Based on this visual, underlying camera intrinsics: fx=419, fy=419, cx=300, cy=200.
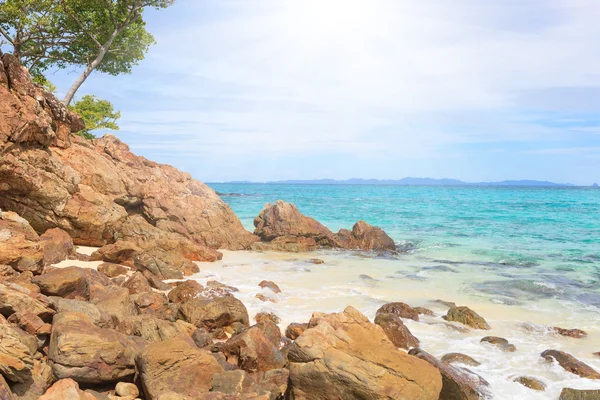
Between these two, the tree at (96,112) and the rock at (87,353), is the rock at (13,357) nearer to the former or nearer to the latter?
the rock at (87,353)

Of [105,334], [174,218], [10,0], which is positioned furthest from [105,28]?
[105,334]

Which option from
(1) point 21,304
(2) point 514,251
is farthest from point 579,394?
(2) point 514,251

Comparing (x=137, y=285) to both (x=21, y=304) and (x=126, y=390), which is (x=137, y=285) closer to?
(x=21, y=304)

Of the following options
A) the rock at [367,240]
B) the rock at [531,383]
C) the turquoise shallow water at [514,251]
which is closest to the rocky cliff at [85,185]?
the rock at [367,240]

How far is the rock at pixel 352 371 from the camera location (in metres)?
5.68

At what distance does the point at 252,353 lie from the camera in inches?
286

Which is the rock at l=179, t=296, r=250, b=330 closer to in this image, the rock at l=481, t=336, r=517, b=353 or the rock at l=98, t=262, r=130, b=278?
the rock at l=98, t=262, r=130, b=278

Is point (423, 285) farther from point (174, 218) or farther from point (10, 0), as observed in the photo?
point (10, 0)

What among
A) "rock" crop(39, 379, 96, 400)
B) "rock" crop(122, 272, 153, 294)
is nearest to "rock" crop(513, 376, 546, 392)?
"rock" crop(39, 379, 96, 400)

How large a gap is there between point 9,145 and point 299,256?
495 inches

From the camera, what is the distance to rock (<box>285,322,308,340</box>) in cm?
921

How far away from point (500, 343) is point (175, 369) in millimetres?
7266

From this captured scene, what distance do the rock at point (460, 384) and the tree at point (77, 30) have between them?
21.2 m

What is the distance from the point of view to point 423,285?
15234 mm
